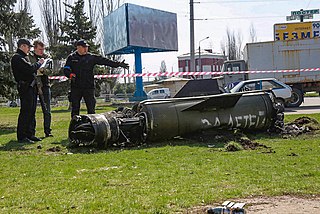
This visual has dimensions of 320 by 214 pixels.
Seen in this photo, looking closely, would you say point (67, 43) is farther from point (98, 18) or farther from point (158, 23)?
point (98, 18)

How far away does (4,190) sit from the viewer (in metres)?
5.16

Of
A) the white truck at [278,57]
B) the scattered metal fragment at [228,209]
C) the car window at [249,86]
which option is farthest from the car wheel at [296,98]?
the scattered metal fragment at [228,209]

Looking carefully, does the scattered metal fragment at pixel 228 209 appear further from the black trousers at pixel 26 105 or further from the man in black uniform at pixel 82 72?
the black trousers at pixel 26 105

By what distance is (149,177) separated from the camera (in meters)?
5.62

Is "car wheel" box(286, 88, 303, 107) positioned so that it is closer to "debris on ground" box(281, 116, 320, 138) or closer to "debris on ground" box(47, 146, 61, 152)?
"debris on ground" box(281, 116, 320, 138)

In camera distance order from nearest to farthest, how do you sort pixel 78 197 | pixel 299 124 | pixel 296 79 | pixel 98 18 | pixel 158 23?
pixel 78 197, pixel 299 124, pixel 296 79, pixel 158 23, pixel 98 18

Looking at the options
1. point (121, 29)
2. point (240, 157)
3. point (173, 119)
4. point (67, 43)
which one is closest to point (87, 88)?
point (173, 119)

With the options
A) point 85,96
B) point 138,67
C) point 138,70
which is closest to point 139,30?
point 138,67

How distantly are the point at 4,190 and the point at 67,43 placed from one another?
34792mm

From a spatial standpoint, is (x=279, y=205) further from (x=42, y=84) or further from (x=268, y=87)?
(x=268, y=87)

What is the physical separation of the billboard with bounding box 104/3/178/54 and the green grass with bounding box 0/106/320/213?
2647 centimetres

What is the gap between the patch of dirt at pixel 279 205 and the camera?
408 centimetres

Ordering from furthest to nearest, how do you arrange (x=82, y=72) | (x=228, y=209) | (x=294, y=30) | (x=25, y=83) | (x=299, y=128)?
(x=294, y=30)
(x=299, y=128)
(x=82, y=72)
(x=25, y=83)
(x=228, y=209)

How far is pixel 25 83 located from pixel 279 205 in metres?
6.67
